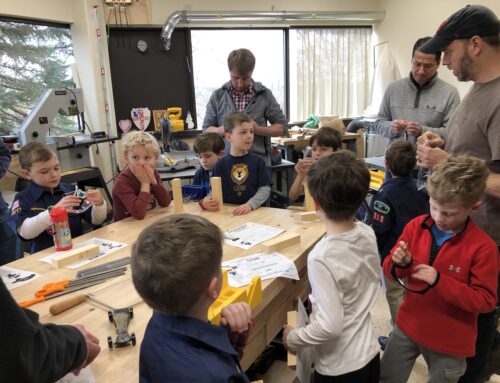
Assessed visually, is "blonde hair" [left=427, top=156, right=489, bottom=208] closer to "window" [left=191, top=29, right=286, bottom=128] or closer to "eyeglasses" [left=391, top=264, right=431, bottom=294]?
"eyeglasses" [left=391, top=264, right=431, bottom=294]

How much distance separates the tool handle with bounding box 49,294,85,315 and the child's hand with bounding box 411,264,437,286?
1.14 meters

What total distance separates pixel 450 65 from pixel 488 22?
200mm

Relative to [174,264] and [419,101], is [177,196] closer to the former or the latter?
[174,264]

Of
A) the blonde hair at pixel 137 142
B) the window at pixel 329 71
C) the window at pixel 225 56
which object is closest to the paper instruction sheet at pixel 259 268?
the blonde hair at pixel 137 142

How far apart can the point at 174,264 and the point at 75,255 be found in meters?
1.00

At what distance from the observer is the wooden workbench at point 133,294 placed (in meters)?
1.02

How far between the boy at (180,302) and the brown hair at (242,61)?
2.19 metres

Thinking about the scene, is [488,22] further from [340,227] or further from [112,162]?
[112,162]

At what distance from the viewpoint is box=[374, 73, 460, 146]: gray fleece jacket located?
2.60 metres

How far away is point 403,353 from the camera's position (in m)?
1.50

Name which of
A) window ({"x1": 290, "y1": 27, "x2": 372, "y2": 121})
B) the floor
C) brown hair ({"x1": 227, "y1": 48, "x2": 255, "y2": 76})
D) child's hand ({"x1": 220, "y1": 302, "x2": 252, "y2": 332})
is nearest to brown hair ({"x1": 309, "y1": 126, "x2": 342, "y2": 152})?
brown hair ({"x1": 227, "y1": 48, "x2": 255, "y2": 76})

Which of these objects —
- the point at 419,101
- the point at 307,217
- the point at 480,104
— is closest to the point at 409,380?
the point at 307,217

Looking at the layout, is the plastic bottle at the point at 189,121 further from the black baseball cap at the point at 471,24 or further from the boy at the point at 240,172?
the black baseball cap at the point at 471,24

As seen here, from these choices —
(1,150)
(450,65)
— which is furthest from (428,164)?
(1,150)
